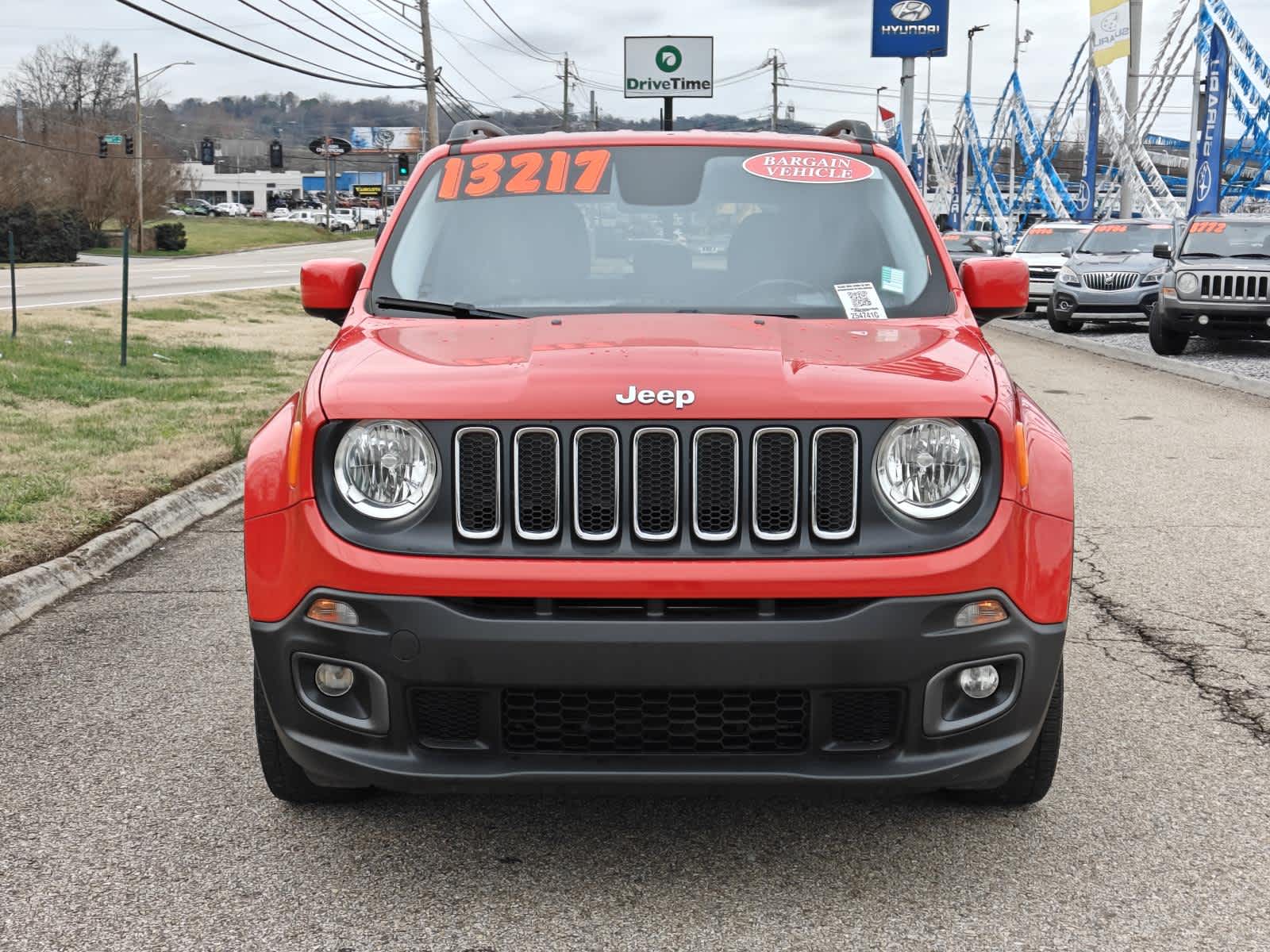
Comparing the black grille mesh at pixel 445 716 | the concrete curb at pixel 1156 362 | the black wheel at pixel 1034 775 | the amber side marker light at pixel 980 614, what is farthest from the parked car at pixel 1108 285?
the black grille mesh at pixel 445 716

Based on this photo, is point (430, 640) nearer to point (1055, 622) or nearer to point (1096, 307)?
point (1055, 622)

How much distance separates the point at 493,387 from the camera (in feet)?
10.7

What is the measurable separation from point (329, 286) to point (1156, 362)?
Answer: 15968mm

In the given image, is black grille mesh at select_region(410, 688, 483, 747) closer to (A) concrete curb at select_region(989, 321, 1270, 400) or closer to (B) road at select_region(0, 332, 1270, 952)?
(B) road at select_region(0, 332, 1270, 952)

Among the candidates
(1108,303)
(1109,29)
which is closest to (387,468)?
(1108,303)

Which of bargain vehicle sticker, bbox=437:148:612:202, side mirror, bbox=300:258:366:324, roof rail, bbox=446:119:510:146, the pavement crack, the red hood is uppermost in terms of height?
roof rail, bbox=446:119:510:146

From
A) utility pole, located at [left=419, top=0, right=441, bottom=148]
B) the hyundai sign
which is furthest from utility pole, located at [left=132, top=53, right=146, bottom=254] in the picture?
the hyundai sign

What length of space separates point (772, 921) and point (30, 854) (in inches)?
72.7

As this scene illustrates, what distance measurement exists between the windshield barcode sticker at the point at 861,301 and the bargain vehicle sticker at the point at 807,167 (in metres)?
0.50

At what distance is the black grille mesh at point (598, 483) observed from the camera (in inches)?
125

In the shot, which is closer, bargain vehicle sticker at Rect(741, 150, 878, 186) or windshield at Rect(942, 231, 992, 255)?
bargain vehicle sticker at Rect(741, 150, 878, 186)

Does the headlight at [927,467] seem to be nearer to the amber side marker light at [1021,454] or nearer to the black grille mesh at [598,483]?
the amber side marker light at [1021,454]

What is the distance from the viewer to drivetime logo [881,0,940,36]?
4303 centimetres

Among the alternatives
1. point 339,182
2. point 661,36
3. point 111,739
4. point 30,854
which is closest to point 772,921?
point 30,854
